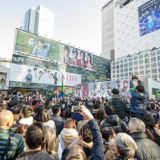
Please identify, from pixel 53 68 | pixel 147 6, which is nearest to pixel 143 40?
pixel 147 6

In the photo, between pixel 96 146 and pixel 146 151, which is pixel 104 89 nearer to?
pixel 146 151

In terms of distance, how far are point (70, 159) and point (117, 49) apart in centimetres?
8028

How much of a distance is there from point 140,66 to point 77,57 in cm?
3160

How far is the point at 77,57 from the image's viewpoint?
50.2 metres

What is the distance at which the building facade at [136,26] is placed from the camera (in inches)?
2223

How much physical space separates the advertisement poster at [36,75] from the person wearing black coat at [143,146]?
121 ft

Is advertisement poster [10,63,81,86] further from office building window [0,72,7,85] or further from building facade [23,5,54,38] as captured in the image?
building facade [23,5,54,38]

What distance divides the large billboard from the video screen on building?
151 feet

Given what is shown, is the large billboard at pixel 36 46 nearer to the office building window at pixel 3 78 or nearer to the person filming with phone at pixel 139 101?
the office building window at pixel 3 78

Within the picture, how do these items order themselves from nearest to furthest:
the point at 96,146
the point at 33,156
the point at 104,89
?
the point at 33,156, the point at 96,146, the point at 104,89

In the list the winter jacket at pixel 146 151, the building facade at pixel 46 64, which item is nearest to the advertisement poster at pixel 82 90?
the building facade at pixel 46 64

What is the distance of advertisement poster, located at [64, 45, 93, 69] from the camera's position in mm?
47281

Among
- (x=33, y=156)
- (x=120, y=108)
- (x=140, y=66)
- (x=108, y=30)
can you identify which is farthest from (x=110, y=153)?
(x=108, y=30)

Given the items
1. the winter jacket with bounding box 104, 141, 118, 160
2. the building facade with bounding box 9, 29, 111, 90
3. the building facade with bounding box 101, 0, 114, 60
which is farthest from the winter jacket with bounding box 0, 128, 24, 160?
the building facade with bounding box 101, 0, 114, 60
